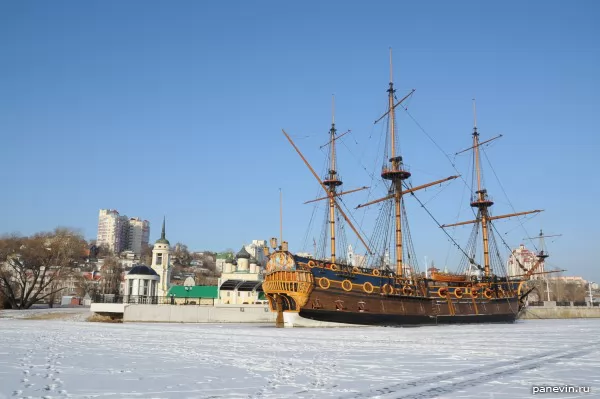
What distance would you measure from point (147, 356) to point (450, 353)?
407 inches

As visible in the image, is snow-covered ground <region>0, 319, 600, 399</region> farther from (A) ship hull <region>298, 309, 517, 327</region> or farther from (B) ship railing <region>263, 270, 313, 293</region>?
(A) ship hull <region>298, 309, 517, 327</region>

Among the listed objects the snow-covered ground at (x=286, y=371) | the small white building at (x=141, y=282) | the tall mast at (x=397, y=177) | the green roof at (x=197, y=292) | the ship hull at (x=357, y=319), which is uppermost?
the tall mast at (x=397, y=177)

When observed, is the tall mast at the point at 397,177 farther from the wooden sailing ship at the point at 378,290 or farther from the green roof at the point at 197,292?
the green roof at the point at 197,292

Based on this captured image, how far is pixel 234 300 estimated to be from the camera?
2500 inches

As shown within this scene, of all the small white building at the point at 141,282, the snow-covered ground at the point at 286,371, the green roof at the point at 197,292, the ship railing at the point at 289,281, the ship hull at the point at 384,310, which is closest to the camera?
the snow-covered ground at the point at 286,371

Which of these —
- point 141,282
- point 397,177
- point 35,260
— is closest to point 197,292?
point 141,282

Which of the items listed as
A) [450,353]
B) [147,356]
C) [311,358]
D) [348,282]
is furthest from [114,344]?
[348,282]

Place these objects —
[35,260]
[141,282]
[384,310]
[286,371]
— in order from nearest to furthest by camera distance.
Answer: [286,371] < [384,310] < [141,282] < [35,260]

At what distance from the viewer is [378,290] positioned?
41.4 metres

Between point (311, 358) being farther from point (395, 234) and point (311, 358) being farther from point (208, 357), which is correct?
point (395, 234)

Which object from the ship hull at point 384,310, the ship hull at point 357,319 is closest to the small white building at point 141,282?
the ship hull at point 357,319

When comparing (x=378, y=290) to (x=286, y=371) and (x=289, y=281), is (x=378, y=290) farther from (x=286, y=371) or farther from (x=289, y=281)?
(x=286, y=371)

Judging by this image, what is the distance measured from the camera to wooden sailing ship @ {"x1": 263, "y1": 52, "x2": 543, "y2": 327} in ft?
126

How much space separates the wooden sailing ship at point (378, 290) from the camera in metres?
38.4
